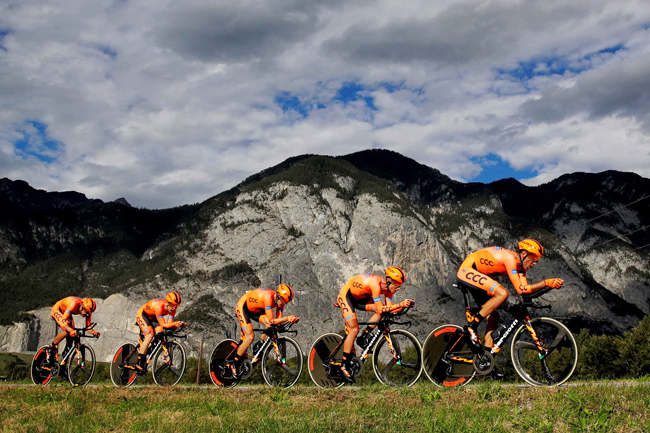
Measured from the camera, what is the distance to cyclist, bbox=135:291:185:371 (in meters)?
15.0

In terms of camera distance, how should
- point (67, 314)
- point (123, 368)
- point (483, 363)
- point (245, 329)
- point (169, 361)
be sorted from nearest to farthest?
point (483, 363)
point (245, 329)
point (169, 361)
point (123, 368)
point (67, 314)

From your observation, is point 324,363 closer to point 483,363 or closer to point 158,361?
point 483,363

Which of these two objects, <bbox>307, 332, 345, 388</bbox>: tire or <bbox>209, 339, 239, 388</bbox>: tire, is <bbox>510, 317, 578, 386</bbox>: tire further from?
<bbox>209, 339, 239, 388</bbox>: tire

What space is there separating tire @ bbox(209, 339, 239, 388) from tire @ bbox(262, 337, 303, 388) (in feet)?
3.41

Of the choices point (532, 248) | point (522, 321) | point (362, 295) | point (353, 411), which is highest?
point (532, 248)

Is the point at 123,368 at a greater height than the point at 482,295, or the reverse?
the point at 482,295

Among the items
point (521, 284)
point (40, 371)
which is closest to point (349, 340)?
point (521, 284)

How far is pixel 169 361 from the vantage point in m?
15.0

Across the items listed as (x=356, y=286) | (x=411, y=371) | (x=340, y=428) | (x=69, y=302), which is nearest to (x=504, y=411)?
(x=340, y=428)

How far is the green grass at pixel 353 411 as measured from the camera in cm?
700

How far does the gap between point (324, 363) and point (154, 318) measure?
614 cm

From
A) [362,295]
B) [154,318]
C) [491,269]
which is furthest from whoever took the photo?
[154,318]

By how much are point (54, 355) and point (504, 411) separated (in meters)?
14.2

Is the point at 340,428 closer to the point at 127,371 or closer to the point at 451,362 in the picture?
the point at 451,362
